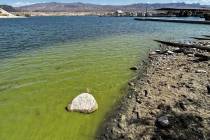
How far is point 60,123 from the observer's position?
12.1 metres

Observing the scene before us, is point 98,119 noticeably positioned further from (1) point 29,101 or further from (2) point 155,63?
(2) point 155,63

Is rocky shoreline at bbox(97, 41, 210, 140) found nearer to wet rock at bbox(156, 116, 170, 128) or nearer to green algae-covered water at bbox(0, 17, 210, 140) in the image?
wet rock at bbox(156, 116, 170, 128)

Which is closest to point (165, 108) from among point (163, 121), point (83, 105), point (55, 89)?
point (163, 121)

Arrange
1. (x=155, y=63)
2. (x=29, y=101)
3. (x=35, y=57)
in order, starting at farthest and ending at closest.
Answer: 1. (x=35, y=57)
2. (x=155, y=63)
3. (x=29, y=101)

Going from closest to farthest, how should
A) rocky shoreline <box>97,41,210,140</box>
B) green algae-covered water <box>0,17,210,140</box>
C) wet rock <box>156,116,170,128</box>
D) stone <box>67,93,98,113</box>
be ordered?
rocky shoreline <box>97,41,210,140</box> < wet rock <box>156,116,170,128</box> < green algae-covered water <box>0,17,210,140</box> < stone <box>67,93,98,113</box>

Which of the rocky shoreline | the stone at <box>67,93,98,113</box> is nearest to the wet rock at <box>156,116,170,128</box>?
the rocky shoreline

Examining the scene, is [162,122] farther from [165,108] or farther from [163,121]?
[165,108]

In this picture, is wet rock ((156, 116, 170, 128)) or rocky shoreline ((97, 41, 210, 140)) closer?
rocky shoreline ((97, 41, 210, 140))

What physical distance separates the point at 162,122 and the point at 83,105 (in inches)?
155

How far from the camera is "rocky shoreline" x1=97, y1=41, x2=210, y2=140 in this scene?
34.3 feet

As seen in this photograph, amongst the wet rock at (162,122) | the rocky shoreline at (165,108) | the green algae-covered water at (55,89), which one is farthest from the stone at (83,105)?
the wet rock at (162,122)

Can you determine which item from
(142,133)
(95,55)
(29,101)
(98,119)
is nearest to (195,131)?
(142,133)

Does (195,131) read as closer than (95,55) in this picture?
Yes

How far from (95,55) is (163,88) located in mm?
13599
